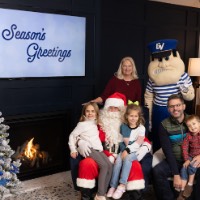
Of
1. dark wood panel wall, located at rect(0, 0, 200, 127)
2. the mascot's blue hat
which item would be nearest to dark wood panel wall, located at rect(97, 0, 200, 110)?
dark wood panel wall, located at rect(0, 0, 200, 127)

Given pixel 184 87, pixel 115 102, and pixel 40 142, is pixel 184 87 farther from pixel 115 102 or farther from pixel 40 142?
pixel 40 142

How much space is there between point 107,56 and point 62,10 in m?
1.28

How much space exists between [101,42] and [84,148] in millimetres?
2004

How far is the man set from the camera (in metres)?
2.53

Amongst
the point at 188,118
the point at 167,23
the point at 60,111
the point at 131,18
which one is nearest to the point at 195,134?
the point at 188,118

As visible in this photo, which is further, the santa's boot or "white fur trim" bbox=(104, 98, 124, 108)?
"white fur trim" bbox=(104, 98, 124, 108)

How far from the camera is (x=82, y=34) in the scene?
3.38 metres

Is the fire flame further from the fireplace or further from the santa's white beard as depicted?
the santa's white beard

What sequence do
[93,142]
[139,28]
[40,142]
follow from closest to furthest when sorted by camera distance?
[93,142] → [40,142] → [139,28]

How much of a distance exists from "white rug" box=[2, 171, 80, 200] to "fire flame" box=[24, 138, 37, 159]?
25cm

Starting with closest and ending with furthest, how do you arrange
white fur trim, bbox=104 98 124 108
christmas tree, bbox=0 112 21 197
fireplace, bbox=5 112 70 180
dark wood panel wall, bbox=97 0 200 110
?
christmas tree, bbox=0 112 21 197
white fur trim, bbox=104 98 124 108
fireplace, bbox=5 112 70 180
dark wood panel wall, bbox=97 0 200 110

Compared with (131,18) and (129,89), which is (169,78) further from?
(131,18)

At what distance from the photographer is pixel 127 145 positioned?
269 cm

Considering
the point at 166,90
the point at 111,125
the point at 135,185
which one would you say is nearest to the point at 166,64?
the point at 166,90
